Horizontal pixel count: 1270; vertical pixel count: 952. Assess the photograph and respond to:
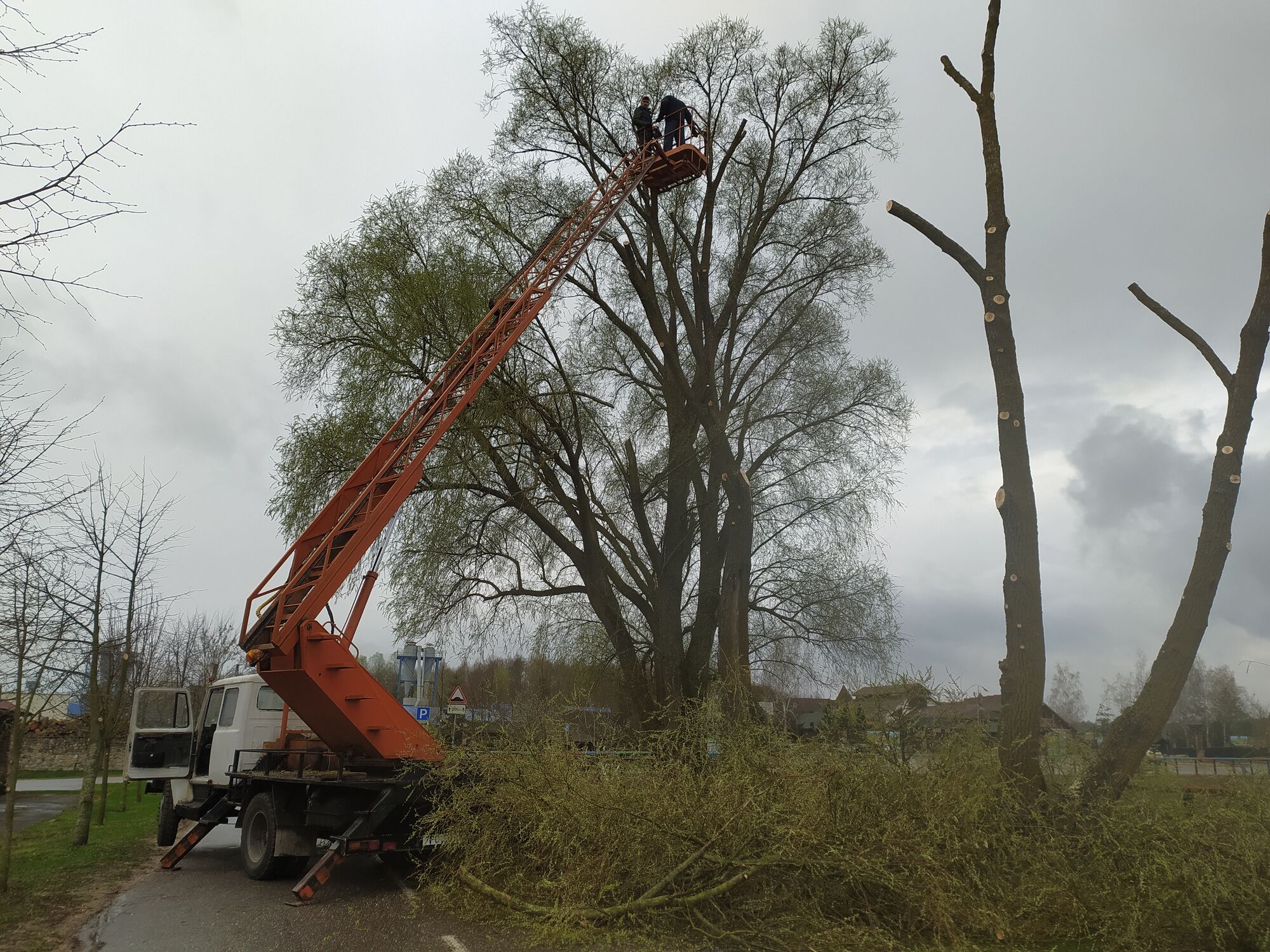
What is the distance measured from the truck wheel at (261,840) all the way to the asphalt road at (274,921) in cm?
15

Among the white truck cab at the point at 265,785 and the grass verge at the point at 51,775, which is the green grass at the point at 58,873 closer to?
the white truck cab at the point at 265,785

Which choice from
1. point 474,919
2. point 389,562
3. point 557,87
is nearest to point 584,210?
point 557,87

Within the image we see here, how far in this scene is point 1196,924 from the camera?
595 centimetres

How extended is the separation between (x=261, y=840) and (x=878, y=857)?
23.1ft

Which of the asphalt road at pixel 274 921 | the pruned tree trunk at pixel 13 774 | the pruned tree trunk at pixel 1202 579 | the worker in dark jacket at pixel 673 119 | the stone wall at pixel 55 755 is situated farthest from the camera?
the stone wall at pixel 55 755

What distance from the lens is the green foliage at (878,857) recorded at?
6.21m

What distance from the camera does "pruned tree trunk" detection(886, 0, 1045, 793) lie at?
830cm

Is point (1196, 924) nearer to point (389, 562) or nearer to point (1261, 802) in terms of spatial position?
point (1261, 802)

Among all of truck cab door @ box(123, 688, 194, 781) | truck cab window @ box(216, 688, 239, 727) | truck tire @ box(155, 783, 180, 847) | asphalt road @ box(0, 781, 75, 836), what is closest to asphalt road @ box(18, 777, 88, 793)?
asphalt road @ box(0, 781, 75, 836)

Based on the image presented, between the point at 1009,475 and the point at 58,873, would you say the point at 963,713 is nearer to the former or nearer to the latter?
the point at 1009,475

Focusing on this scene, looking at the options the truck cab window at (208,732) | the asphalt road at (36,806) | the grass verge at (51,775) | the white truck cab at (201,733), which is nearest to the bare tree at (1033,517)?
the white truck cab at (201,733)

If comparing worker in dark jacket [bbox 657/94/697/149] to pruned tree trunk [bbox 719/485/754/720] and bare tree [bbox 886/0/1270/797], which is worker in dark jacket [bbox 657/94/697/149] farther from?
bare tree [bbox 886/0/1270/797]

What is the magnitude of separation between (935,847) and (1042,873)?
0.98 metres

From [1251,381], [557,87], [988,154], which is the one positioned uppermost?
[557,87]
